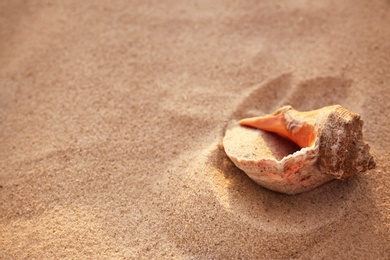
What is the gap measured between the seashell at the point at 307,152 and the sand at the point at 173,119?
133 millimetres

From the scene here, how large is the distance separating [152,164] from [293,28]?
138 centimetres

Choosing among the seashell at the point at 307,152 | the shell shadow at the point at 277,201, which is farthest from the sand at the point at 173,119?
the seashell at the point at 307,152

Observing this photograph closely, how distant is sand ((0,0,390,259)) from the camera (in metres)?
1.78

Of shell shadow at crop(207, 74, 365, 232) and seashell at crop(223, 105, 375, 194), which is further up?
seashell at crop(223, 105, 375, 194)

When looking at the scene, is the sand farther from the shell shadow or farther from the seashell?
the seashell

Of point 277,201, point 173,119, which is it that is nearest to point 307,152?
point 277,201

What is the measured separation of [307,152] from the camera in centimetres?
165

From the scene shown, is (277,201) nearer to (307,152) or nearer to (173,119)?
(307,152)

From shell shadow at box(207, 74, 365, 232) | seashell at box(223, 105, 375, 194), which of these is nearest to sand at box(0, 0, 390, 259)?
shell shadow at box(207, 74, 365, 232)

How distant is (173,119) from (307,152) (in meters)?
0.85

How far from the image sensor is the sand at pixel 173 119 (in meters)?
1.78

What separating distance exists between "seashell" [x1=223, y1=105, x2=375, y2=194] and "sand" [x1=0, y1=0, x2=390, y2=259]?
13cm

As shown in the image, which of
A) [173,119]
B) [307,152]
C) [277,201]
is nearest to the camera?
[307,152]

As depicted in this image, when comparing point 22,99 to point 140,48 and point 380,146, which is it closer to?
point 140,48
